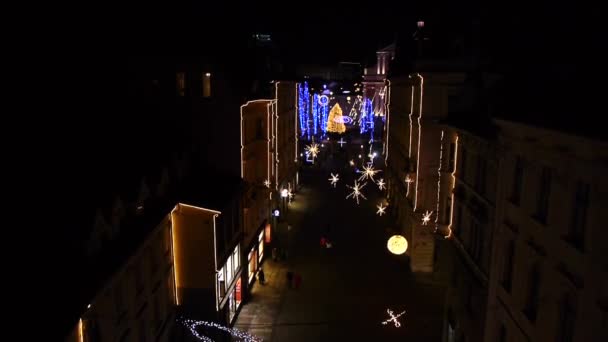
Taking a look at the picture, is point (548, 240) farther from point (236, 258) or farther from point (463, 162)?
point (236, 258)

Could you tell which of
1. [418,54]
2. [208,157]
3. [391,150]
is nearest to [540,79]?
[418,54]

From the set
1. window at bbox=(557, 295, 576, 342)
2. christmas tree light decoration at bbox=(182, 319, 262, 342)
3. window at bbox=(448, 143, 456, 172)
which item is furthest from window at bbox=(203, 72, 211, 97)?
window at bbox=(557, 295, 576, 342)

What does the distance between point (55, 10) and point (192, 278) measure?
40.7 ft

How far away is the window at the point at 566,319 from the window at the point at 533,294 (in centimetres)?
143

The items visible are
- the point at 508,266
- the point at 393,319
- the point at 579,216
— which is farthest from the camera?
the point at 393,319

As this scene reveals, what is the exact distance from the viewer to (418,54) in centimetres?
3059

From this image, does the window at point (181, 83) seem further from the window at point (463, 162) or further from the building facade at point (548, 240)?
the building facade at point (548, 240)

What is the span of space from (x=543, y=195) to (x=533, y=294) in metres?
2.53

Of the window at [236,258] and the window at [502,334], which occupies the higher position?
the window at [502,334]

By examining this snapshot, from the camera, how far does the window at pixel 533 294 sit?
39.7 ft

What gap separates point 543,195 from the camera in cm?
1191

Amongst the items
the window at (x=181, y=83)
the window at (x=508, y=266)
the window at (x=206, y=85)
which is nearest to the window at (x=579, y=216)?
the window at (x=508, y=266)

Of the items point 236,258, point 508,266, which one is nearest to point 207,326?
point 236,258

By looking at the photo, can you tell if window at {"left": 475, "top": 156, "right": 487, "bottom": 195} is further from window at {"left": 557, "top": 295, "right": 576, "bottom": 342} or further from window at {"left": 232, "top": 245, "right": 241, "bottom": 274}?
window at {"left": 232, "top": 245, "right": 241, "bottom": 274}
